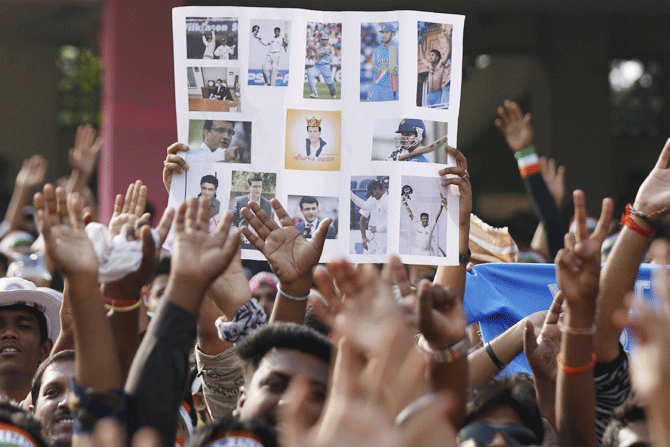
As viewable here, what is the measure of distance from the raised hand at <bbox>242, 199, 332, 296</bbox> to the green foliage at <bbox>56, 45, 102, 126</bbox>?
36.2 ft

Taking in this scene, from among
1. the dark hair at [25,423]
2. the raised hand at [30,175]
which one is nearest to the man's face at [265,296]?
the dark hair at [25,423]

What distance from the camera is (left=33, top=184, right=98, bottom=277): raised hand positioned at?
2.04 meters

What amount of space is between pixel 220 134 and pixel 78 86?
1258 centimetres

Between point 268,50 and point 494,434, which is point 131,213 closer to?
point 268,50

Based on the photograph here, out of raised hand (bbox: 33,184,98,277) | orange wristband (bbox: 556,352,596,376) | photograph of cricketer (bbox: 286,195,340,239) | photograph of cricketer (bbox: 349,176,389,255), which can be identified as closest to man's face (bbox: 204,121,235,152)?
photograph of cricketer (bbox: 286,195,340,239)

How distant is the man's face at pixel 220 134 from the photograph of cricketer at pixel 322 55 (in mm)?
314

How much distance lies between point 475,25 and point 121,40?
16.3 ft

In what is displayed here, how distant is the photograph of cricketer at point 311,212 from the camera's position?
3100 mm

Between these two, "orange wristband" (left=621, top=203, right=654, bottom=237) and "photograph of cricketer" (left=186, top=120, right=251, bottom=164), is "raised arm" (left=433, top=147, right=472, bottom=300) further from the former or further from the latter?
"photograph of cricketer" (left=186, top=120, right=251, bottom=164)

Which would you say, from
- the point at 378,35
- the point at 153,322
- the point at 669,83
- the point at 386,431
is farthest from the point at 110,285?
the point at 669,83

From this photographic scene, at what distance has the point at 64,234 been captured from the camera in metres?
2.09

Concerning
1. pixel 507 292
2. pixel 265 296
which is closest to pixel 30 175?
pixel 265 296

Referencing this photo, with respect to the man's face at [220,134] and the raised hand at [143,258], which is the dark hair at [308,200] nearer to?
the man's face at [220,134]

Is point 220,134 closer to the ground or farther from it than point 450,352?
farther from it
